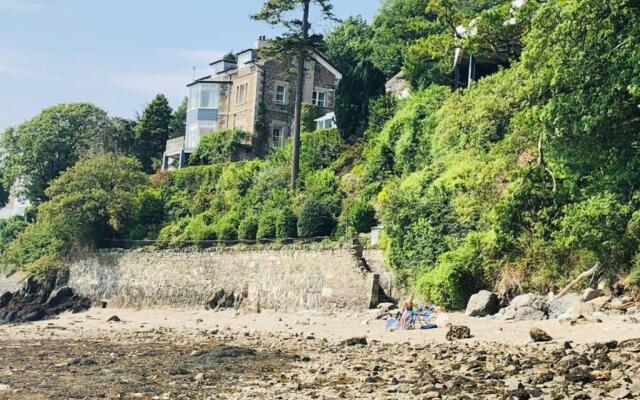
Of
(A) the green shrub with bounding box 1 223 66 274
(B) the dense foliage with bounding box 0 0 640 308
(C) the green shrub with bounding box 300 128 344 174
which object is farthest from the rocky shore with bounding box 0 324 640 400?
(A) the green shrub with bounding box 1 223 66 274

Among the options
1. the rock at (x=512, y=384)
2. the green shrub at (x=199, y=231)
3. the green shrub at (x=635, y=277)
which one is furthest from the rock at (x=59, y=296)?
the rock at (x=512, y=384)

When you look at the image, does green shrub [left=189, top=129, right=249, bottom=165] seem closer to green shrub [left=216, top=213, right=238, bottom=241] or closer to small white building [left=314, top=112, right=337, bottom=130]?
small white building [left=314, top=112, right=337, bottom=130]

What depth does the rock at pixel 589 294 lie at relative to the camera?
1833 cm

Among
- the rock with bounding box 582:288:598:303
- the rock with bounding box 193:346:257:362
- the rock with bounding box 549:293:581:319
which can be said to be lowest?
the rock with bounding box 193:346:257:362

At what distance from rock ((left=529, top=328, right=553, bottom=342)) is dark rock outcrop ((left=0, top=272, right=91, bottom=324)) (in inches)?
1077

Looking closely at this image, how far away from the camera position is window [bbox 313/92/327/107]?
52.5m

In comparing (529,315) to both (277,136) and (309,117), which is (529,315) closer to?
(309,117)

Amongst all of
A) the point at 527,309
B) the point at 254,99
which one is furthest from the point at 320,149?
the point at 527,309

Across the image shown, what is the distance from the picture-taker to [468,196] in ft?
78.4

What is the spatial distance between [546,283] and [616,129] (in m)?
4.61

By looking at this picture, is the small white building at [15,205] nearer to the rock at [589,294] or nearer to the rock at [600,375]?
the rock at [589,294]

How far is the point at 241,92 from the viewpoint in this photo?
5234cm

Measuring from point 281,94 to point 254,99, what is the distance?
2.03m

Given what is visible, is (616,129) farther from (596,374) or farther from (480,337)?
(596,374)
